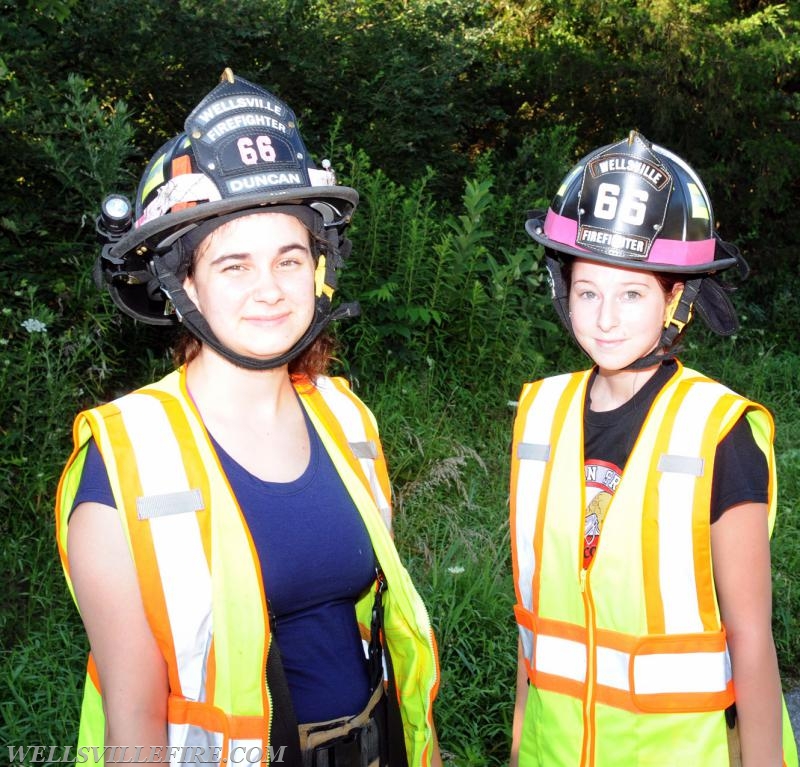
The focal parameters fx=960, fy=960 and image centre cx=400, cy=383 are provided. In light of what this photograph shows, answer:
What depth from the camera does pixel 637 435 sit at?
8.87 feet

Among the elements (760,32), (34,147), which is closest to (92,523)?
(34,147)

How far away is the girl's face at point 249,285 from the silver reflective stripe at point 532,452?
862 mm

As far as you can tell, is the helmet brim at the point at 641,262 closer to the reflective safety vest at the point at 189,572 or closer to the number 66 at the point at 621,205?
the number 66 at the point at 621,205

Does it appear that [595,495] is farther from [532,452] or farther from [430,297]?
[430,297]

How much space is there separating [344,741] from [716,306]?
1.71 meters

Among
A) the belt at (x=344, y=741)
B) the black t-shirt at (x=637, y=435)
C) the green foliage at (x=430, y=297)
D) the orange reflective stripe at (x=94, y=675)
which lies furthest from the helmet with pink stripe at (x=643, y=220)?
the green foliage at (x=430, y=297)

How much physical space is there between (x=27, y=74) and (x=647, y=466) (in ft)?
15.7

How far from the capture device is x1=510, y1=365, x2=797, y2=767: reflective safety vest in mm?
2463

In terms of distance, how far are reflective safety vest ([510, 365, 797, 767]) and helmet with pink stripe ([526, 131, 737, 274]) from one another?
0.36 meters

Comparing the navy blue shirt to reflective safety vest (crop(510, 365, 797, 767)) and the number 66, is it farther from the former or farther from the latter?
the number 66

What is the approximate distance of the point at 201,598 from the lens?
2094 millimetres

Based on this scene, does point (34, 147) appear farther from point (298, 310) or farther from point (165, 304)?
point (298, 310)

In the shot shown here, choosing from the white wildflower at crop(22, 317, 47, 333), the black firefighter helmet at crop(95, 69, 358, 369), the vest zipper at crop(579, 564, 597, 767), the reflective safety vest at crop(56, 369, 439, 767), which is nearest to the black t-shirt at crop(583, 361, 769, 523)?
the vest zipper at crop(579, 564, 597, 767)

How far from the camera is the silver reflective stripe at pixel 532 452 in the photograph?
2.84 m
